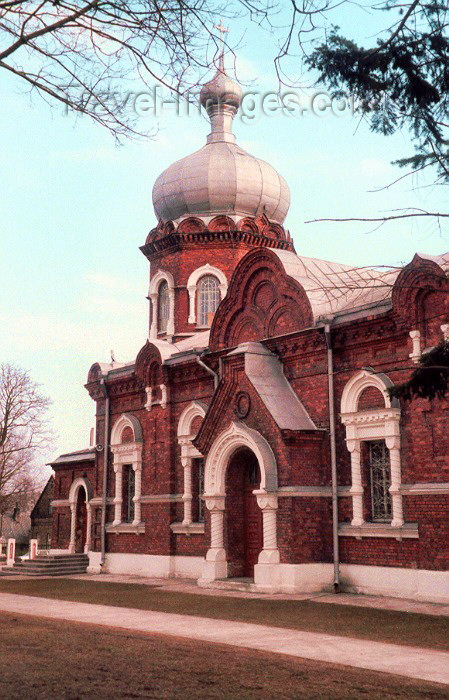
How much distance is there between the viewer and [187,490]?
72.0ft

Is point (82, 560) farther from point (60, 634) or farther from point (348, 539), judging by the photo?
point (60, 634)

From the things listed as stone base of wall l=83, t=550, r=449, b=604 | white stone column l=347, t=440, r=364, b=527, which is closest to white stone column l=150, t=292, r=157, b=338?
stone base of wall l=83, t=550, r=449, b=604

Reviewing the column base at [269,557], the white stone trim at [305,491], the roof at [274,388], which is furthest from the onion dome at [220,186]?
the column base at [269,557]

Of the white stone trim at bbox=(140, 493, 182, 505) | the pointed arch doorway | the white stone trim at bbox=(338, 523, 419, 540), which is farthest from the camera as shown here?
the white stone trim at bbox=(140, 493, 182, 505)

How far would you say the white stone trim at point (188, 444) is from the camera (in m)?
21.8

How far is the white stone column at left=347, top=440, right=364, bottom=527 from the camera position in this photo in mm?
17312

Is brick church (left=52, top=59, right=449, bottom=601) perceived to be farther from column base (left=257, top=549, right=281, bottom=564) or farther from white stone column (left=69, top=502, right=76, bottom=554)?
white stone column (left=69, top=502, right=76, bottom=554)

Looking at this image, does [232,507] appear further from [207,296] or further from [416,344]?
[207,296]

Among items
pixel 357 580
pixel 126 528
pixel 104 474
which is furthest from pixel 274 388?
pixel 104 474

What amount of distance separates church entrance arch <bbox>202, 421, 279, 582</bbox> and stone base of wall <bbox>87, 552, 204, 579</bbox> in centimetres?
186

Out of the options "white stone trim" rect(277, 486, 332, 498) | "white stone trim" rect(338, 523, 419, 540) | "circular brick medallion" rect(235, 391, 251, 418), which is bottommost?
"white stone trim" rect(338, 523, 419, 540)

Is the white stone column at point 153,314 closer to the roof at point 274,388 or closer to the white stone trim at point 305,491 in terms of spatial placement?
the roof at point 274,388

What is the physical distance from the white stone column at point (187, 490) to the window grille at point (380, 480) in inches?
231

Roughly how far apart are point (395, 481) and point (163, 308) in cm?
1253
